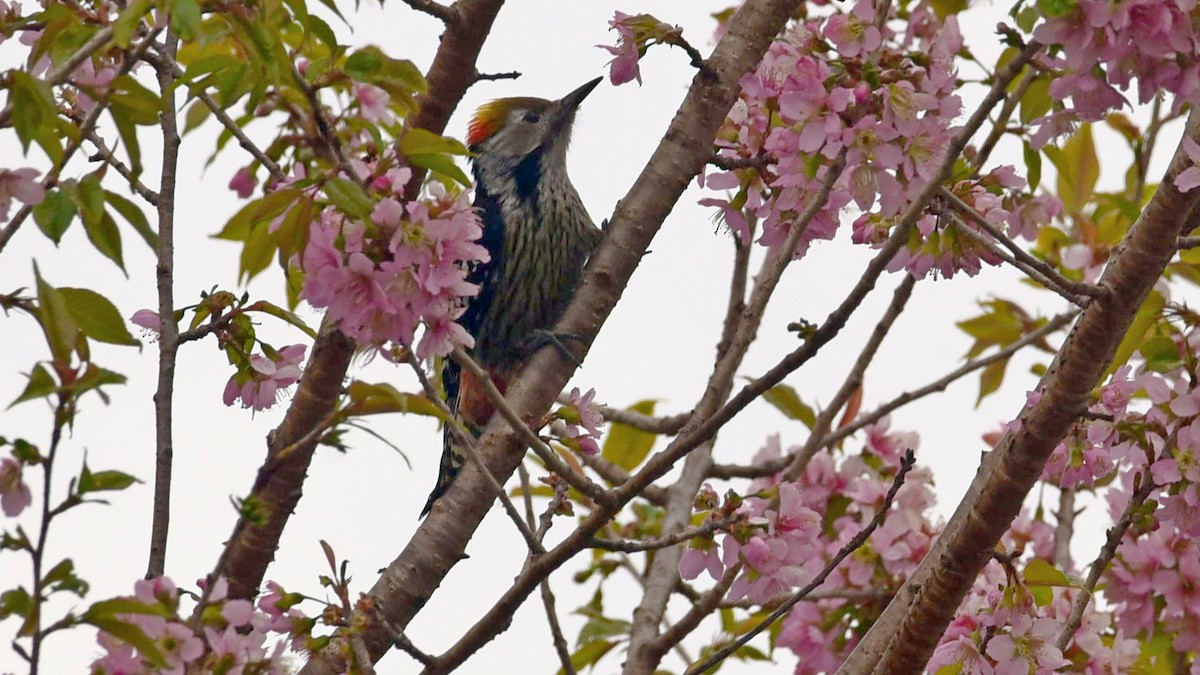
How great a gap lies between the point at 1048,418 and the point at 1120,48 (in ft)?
2.63

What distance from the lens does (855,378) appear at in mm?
4352

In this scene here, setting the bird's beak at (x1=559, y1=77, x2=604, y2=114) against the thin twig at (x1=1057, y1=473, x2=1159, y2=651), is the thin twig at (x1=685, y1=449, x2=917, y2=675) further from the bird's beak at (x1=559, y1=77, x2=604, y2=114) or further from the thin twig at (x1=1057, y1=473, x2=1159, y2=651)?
the bird's beak at (x1=559, y1=77, x2=604, y2=114)

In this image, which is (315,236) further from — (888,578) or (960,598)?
(888,578)

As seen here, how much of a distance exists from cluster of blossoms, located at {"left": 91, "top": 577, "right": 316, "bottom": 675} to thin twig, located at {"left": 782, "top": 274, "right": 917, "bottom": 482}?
2.34 metres

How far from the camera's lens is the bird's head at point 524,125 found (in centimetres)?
555

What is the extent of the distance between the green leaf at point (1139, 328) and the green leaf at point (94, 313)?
1.99 metres

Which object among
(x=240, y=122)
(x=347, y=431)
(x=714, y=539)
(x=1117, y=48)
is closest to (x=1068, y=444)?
(x=714, y=539)

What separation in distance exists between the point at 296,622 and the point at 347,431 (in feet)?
1.42

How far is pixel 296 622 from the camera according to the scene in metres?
2.41

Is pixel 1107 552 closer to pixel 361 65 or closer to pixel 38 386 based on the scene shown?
pixel 361 65

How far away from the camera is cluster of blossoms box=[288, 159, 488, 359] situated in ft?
7.27

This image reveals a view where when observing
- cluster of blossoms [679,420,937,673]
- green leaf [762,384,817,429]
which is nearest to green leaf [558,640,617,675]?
cluster of blossoms [679,420,937,673]

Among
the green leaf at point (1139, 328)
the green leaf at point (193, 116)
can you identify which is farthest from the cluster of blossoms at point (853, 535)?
the green leaf at point (193, 116)

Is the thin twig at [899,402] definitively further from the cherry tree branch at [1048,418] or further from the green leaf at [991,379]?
the cherry tree branch at [1048,418]
